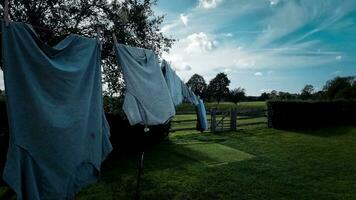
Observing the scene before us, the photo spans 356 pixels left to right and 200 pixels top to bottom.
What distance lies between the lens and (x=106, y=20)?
11.3 m

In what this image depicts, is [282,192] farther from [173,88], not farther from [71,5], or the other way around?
[71,5]

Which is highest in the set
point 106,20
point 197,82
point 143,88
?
point 197,82

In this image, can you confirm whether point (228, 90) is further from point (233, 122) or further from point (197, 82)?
point (233, 122)

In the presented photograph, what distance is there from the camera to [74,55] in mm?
4004

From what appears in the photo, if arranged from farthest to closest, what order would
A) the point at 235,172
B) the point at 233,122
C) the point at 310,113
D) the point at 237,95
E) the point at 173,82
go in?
the point at 237,95 < the point at 310,113 < the point at 233,122 < the point at 235,172 < the point at 173,82

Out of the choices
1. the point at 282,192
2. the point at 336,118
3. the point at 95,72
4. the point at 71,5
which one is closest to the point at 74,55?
the point at 95,72

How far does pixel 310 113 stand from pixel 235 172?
15378 mm

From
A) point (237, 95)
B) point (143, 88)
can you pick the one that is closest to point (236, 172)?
point (143, 88)

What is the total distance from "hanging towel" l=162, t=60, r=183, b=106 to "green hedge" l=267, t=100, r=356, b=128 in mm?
14644

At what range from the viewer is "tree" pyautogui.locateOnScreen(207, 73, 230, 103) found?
76750 mm

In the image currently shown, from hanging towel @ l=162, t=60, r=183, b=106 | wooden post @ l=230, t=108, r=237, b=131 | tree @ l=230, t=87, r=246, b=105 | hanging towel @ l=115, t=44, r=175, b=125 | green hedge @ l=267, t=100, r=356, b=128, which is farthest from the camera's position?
tree @ l=230, t=87, r=246, b=105

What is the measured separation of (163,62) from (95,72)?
2771 millimetres

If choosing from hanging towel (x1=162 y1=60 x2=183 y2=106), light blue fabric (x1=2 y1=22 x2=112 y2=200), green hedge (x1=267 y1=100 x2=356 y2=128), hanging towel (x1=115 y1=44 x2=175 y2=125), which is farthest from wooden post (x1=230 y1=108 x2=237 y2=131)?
light blue fabric (x1=2 y1=22 x2=112 y2=200)

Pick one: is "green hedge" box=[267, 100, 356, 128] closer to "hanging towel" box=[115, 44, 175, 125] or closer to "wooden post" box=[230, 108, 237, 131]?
"wooden post" box=[230, 108, 237, 131]
